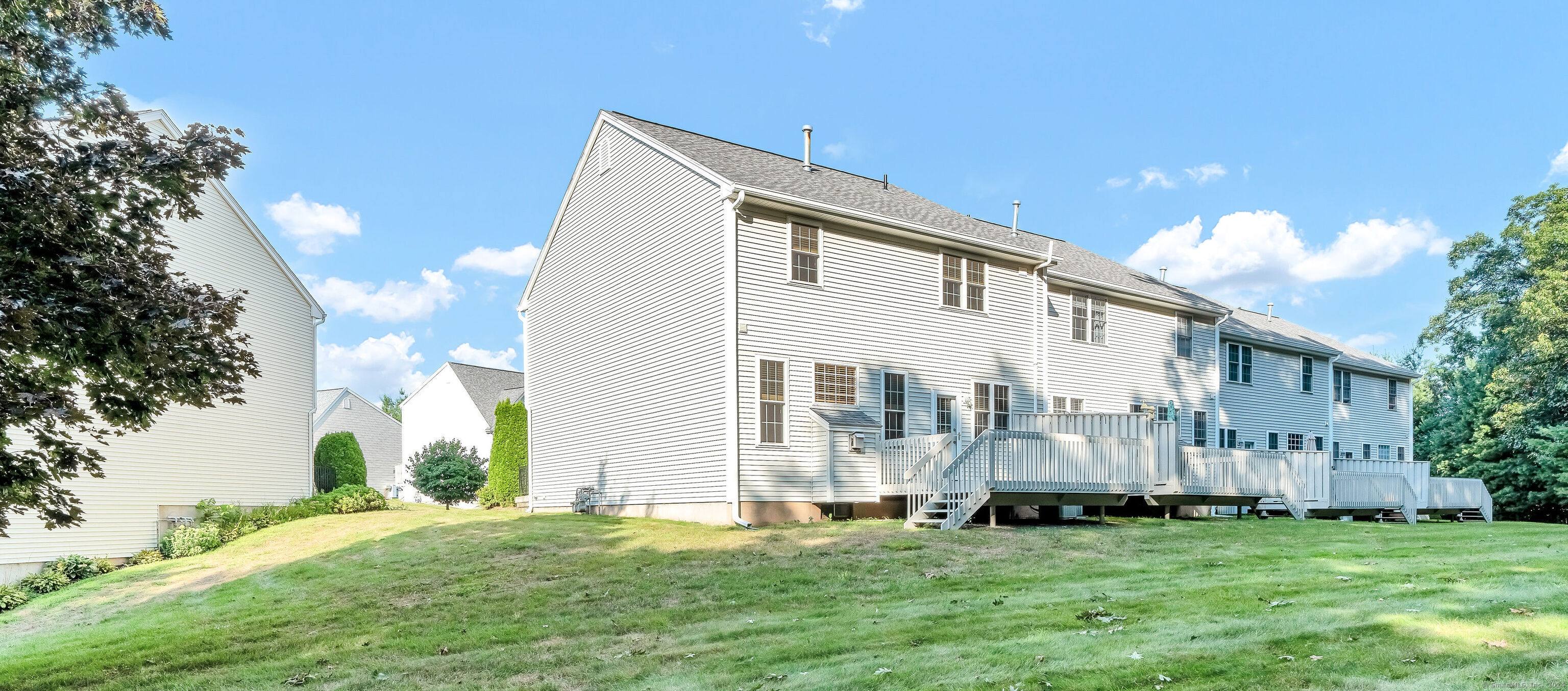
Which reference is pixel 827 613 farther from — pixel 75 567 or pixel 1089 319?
pixel 75 567

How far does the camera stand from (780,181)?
61.8 feet

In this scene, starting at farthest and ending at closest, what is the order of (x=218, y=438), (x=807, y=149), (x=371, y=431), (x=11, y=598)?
(x=371, y=431) → (x=218, y=438) → (x=807, y=149) → (x=11, y=598)

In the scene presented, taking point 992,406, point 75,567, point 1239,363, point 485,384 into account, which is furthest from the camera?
point 485,384

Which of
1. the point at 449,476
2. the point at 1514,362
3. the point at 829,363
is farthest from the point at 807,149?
the point at 1514,362

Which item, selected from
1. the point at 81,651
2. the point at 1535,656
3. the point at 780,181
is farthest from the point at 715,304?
the point at 1535,656

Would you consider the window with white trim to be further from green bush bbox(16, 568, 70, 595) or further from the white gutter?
green bush bbox(16, 568, 70, 595)

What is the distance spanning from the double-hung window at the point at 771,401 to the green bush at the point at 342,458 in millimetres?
18113

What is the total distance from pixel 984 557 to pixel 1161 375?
14.4 m

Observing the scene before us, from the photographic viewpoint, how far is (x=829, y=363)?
18000 millimetres

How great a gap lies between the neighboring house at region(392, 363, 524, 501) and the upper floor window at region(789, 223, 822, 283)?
24183 mm

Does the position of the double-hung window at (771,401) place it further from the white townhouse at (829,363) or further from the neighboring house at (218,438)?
the neighboring house at (218,438)

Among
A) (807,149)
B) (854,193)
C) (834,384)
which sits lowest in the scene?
(834,384)

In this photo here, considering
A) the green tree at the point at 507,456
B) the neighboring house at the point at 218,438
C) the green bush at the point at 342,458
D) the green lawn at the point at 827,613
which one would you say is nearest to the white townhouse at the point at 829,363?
the green lawn at the point at 827,613

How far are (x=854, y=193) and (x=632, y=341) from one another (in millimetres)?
5394
